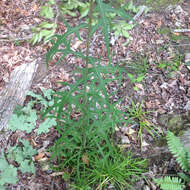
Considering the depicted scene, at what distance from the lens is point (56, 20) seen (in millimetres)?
3797

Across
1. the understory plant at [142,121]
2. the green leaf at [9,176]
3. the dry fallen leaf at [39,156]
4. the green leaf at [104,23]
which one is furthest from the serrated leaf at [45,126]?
the green leaf at [104,23]

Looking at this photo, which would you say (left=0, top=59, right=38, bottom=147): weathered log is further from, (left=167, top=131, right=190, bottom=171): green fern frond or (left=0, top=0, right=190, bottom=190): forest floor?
(left=167, top=131, right=190, bottom=171): green fern frond

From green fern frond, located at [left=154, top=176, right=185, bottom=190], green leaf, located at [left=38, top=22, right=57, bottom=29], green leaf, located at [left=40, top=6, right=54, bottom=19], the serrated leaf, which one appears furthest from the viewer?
green leaf, located at [left=40, top=6, right=54, bottom=19]

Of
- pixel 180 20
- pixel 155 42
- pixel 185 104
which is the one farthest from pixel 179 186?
pixel 180 20

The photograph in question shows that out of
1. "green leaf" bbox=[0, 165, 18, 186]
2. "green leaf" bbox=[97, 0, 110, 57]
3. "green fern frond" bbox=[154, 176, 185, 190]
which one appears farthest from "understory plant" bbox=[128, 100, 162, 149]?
"green leaf" bbox=[97, 0, 110, 57]

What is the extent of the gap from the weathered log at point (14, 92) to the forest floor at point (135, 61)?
0.10 m

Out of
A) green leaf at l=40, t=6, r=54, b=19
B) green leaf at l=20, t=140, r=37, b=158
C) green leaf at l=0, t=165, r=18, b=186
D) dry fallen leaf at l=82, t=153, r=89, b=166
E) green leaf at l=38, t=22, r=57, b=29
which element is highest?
green leaf at l=40, t=6, r=54, b=19

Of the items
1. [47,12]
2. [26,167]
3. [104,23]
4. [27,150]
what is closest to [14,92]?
[27,150]

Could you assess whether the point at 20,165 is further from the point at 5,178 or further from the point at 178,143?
the point at 178,143

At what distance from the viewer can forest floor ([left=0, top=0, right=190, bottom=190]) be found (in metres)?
2.59

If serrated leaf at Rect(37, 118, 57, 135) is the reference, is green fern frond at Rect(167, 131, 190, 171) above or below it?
below

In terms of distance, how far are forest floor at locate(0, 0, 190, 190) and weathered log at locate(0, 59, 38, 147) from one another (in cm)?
10

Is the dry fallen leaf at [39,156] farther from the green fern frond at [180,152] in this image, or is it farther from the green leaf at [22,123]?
the green fern frond at [180,152]

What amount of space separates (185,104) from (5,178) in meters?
→ 2.38
